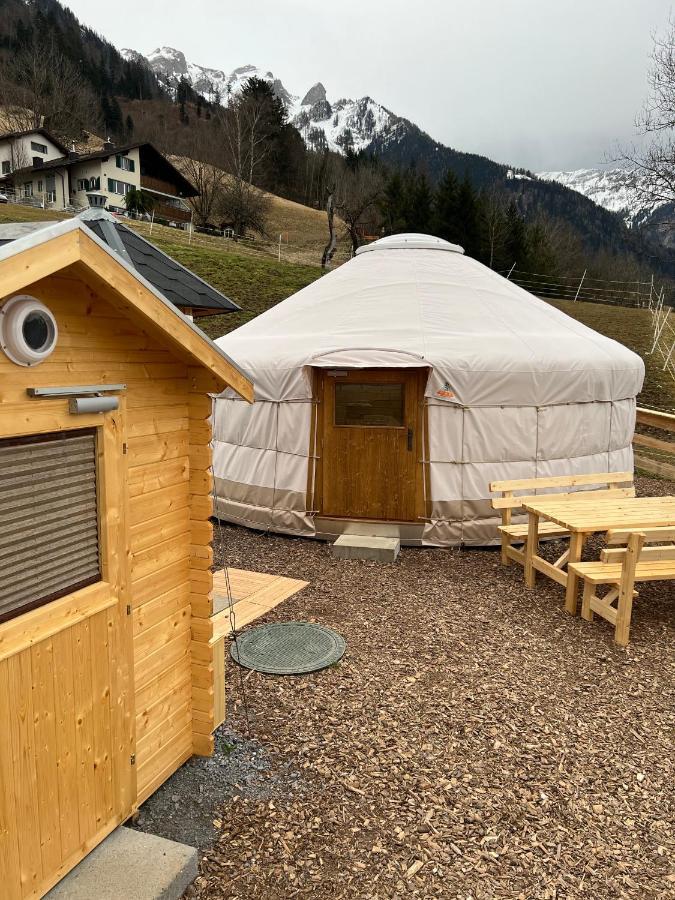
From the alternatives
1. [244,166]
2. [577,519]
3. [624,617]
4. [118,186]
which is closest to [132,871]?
[624,617]

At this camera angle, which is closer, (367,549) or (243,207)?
(367,549)

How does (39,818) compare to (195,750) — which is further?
(195,750)

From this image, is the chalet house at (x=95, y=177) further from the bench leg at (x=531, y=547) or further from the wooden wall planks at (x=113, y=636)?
the wooden wall planks at (x=113, y=636)

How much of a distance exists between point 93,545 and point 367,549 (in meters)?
4.61

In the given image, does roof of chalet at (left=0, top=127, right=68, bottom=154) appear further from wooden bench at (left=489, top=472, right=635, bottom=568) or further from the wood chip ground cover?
the wood chip ground cover

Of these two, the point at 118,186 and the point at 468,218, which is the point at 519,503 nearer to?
the point at 468,218

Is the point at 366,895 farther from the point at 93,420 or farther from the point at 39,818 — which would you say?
the point at 93,420

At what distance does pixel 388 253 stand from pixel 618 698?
24.3 ft

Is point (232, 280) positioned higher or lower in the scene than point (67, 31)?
lower

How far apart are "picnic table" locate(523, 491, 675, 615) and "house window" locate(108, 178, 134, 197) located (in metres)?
43.5

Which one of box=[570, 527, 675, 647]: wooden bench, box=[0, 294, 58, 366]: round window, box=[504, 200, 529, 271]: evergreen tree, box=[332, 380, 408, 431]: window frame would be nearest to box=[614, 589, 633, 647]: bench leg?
box=[570, 527, 675, 647]: wooden bench

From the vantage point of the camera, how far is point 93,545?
8.98 ft

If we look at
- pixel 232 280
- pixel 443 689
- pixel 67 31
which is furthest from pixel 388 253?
pixel 67 31

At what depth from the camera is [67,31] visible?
76750 millimetres
